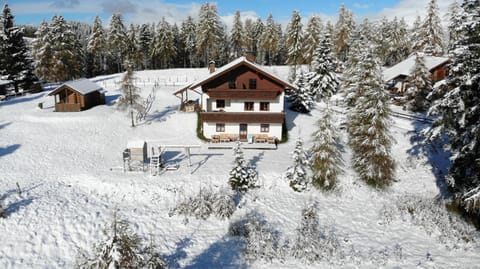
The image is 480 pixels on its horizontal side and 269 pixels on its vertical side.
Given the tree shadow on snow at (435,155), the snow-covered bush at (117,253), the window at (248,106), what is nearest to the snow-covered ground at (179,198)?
the tree shadow on snow at (435,155)

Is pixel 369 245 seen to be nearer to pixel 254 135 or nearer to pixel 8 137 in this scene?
pixel 254 135

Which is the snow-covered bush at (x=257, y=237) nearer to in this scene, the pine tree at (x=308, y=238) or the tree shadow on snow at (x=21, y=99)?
the pine tree at (x=308, y=238)

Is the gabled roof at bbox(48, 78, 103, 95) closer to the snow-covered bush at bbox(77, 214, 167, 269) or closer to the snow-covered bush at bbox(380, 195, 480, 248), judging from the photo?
the snow-covered bush at bbox(77, 214, 167, 269)

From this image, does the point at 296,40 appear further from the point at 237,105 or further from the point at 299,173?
the point at 299,173

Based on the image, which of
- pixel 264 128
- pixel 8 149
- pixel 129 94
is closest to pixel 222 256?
pixel 264 128

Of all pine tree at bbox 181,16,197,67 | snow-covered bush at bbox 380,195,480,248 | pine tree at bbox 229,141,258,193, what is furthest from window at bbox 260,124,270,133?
pine tree at bbox 181,16,197,67

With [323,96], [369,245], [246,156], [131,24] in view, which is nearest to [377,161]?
[369,245]

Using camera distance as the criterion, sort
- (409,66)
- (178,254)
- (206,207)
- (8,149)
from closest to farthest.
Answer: (178,254) → (206,207) → (8,149) → (409,66)
